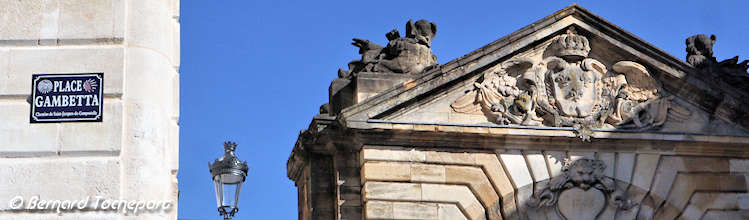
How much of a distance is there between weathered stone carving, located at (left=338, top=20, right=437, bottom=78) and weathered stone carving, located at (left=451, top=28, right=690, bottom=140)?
110 cm

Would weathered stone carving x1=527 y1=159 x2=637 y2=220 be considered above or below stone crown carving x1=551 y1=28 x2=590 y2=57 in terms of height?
below

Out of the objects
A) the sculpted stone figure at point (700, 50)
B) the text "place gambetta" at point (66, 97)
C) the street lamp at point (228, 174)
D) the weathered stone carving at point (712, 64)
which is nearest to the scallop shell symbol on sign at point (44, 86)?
the text "place gambetta" at point (66, 97)

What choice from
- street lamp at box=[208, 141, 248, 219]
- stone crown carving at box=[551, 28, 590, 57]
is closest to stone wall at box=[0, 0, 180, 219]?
street lamp at box=[208, 141, 248, 219]

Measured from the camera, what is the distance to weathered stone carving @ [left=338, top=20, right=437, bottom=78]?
771 inches

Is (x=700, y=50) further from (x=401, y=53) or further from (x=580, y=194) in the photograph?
(x=401, y=53)

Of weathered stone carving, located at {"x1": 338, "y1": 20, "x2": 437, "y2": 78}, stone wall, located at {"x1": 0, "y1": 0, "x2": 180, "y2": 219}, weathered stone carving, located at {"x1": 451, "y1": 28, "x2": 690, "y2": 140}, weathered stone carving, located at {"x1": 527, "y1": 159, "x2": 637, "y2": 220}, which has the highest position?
weathered stone carving, located at {"x1": 338, "y1": 20, "x2": 437, "y2": 78}

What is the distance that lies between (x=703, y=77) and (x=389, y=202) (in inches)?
218

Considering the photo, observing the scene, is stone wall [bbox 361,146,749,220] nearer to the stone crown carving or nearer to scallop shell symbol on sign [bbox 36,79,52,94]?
the stone crown carving

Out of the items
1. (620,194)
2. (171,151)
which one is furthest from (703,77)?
(171,151)

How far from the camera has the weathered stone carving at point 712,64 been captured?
1983 centimetres

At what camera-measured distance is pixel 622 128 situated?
19.4 m

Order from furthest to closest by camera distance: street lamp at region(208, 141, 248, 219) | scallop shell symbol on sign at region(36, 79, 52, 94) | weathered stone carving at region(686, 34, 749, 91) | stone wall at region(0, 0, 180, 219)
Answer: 1. weathered stone carving at region(686, 34, 749, 91)
2. street lamp at region(208, 141, 248, 219)
3. scallop shell symbol on sign at region(36, 79, 52, 94)
4. stone wall at region(0, 0, 180, 219)

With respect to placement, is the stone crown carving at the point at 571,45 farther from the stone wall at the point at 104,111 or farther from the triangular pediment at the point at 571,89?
the stone wall at the point at 104,111

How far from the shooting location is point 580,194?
18938 mm
